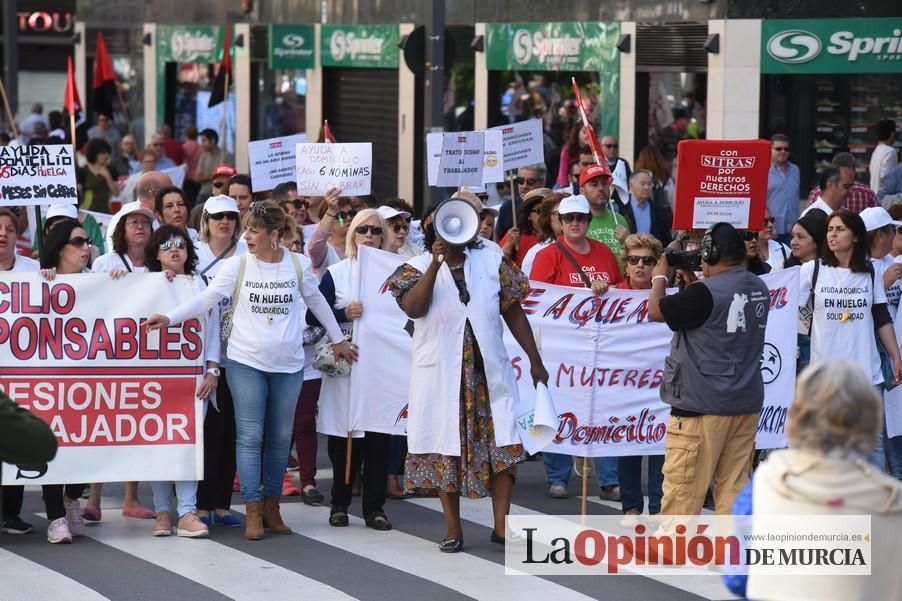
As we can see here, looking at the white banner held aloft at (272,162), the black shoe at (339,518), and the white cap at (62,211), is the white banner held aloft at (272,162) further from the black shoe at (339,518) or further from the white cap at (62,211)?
the black shoe at (339,518)

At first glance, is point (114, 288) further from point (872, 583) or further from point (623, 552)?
point (872, 583)

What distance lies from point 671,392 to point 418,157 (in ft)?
55.9

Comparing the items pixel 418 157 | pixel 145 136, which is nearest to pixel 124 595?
pixel 418 157

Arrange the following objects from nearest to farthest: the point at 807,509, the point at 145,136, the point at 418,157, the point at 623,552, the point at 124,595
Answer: the point at 807,509 → the point at 124,595 → the point at 623,552 → the point at 418,157 → the point at 145,136

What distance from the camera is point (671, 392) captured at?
7.79m

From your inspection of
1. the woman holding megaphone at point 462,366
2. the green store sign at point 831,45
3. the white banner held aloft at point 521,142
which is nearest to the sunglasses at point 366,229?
the woman holding megaphone at point 462,366

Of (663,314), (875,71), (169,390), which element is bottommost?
(169,390)

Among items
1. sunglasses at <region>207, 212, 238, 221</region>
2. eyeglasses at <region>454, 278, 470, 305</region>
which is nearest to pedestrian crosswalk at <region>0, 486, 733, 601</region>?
eyeglasses at <region>454, 278, 470, 305</region>

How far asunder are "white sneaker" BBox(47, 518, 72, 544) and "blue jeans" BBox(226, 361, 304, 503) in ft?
3.14

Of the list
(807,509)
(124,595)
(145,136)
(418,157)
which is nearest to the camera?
(807,509)

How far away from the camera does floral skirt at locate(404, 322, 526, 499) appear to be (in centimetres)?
839

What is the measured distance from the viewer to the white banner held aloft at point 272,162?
1252cm

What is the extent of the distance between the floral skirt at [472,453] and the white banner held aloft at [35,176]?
3.01m

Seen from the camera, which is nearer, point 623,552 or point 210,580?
point 210,580
